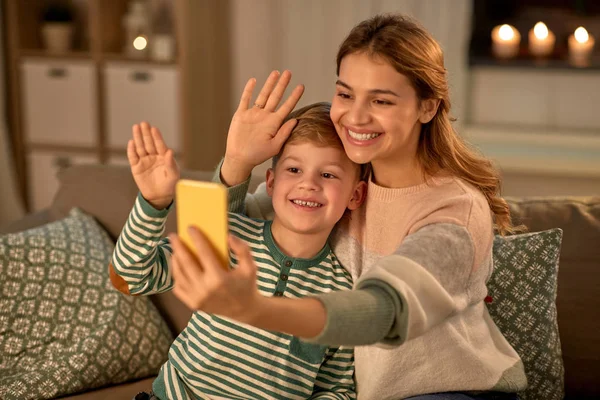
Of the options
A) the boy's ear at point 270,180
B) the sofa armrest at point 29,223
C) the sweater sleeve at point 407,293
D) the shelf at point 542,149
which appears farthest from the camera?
the shelf at point 542,149

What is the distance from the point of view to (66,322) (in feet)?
6.57

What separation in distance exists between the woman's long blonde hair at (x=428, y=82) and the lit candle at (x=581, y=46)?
2.68 metres

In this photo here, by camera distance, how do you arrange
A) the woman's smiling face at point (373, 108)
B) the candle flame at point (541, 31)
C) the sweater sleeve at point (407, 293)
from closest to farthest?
the sweater sleeve at point (407, 293), the woman's smiling face at point (373, 108), the candle flame at point (541, 31)

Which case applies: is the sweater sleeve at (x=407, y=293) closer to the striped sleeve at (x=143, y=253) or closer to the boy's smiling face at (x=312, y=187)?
the boy's smiling face at (x=312, y=187)

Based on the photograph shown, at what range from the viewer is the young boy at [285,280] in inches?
62.1

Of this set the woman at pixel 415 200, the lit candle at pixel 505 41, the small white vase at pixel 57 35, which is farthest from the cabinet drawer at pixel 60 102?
the woman at pixel 415 200

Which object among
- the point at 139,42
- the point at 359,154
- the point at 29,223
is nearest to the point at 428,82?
the point at 359,154

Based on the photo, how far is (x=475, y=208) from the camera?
1449mm

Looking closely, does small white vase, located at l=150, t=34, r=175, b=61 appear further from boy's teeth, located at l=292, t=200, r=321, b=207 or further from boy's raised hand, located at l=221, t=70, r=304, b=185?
boy's teeth, located at l=292, t=200, r=321, b=207

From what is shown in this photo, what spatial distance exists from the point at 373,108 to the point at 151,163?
401 mm

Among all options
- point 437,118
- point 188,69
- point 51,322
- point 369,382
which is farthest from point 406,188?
point 188,69

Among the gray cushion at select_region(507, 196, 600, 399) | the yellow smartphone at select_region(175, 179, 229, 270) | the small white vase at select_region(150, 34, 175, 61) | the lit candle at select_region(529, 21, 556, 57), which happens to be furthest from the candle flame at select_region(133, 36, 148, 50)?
the yellow smartphone at select_region(175, 179, 229, 270)

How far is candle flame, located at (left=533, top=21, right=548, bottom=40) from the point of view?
412 centimetres

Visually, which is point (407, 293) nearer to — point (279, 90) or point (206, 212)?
point (206, 212)
